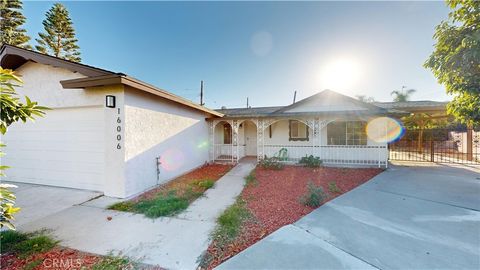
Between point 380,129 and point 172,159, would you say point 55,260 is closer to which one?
point 172,159

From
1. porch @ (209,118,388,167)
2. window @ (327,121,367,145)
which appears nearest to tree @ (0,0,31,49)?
porch @ (209,118,388,167)

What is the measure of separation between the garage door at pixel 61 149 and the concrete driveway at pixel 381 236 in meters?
5.39

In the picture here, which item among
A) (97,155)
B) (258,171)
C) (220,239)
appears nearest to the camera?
(220,239)

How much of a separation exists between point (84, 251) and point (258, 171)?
6.52m

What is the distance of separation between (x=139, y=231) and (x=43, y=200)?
3.67m

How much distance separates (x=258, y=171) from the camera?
8547 mm

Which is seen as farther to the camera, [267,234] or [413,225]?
[413,225]

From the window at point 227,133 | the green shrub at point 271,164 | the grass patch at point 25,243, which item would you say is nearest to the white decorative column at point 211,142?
the window at point 227,133

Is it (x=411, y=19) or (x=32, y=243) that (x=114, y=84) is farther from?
(x=411, y=19)

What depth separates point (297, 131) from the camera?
36.3 ft

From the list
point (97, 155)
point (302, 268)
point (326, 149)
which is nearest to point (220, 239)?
point (302, 268)

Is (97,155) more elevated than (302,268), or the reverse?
(97,155)

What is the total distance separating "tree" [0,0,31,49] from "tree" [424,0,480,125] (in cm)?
2708

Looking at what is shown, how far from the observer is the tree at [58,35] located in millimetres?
19625
